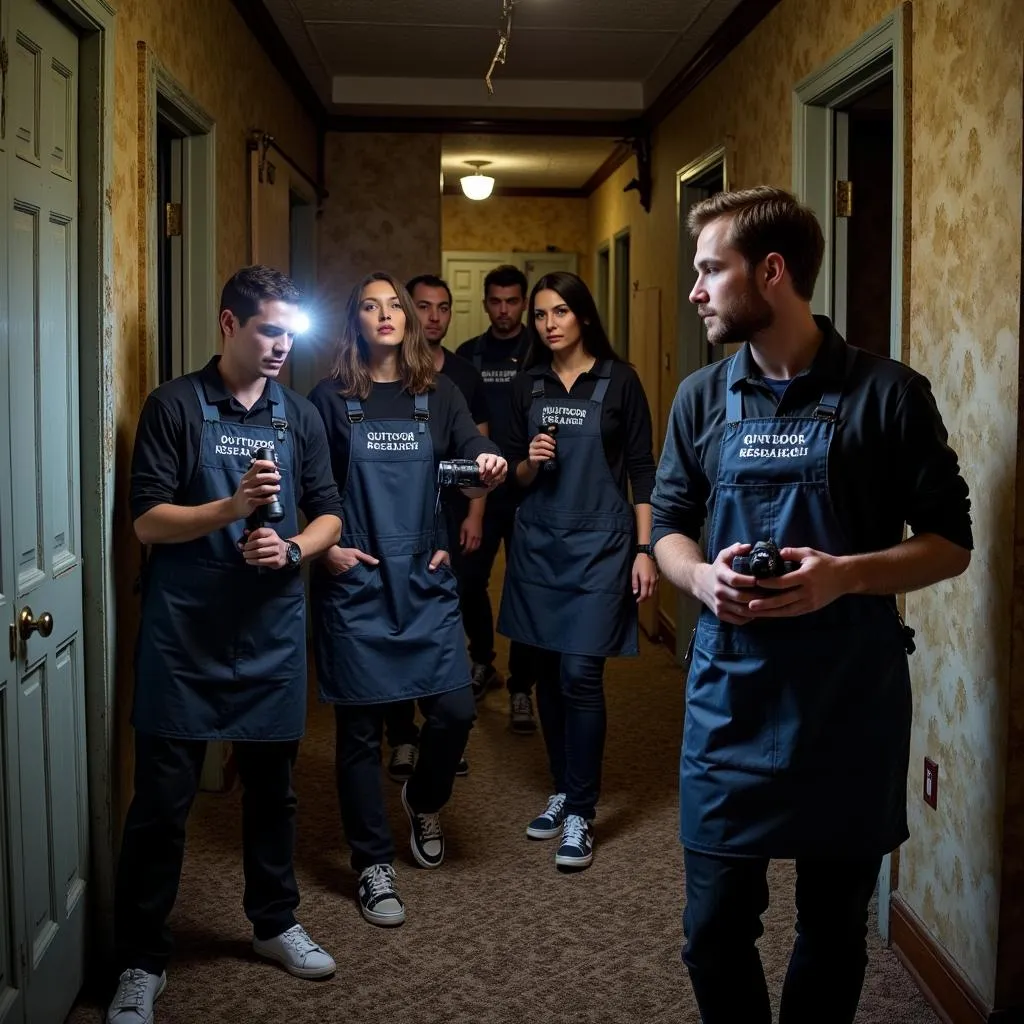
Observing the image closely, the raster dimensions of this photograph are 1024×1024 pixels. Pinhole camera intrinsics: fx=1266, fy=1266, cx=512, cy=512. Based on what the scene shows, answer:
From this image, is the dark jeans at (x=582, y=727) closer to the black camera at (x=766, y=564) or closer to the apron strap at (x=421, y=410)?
the apron strap at (x=421, y=410)

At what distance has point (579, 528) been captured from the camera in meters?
3.35

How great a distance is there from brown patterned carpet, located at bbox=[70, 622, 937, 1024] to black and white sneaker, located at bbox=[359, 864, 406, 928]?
3cm

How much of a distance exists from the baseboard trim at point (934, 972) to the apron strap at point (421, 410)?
1.50 metres

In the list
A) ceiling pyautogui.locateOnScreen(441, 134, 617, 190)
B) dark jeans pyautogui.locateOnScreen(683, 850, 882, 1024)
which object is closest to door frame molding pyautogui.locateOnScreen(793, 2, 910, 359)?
dark jeans pyautogui.locateOnScreen(683, 850, 882, 1024)

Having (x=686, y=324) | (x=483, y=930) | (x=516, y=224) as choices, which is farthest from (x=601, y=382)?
(x=516, y=224)

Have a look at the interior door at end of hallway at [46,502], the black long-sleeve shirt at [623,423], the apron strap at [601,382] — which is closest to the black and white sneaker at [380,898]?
the interior door at end of hallway at [46,502]

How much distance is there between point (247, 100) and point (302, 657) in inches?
95.0

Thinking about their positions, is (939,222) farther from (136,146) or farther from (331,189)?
(331,189)

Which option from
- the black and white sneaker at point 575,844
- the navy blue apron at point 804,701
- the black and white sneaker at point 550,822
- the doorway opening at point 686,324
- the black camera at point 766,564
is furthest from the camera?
the doorway opening at point 686,324

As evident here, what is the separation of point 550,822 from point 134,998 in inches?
54.2

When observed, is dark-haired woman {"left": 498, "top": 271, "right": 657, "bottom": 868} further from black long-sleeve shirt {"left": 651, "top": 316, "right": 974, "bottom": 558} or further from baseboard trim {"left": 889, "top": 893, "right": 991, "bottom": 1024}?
black long-sleeve shirt {"left": 651, "top": 316, "right": 974, "bottom": 558}

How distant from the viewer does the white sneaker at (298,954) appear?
2.59 meters

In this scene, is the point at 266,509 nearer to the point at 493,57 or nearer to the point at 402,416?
the point at 402,416

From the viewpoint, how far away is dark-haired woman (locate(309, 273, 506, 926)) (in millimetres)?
2906
